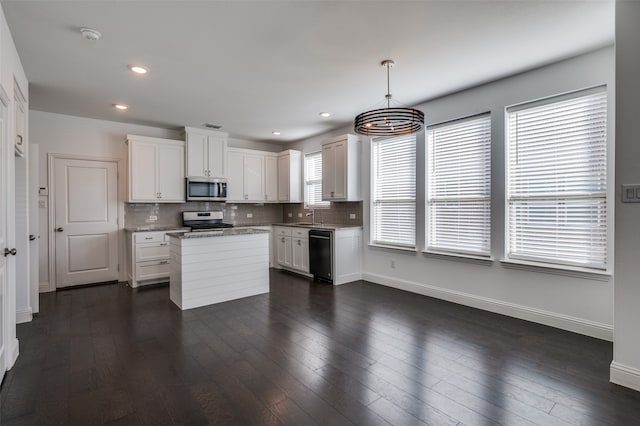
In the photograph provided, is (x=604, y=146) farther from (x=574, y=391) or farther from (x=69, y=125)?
(x=69, y=125)

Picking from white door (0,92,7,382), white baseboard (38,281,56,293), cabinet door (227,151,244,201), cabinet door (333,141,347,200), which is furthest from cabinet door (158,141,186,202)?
white door (0,92,7,382)

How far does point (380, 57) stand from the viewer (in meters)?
3.21

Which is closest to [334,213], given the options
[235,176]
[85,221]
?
[235,176]

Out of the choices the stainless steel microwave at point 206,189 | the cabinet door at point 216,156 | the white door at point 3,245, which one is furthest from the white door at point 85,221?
the white door at point 3,245

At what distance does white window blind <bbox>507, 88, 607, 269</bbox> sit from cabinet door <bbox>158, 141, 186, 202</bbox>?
5.13m

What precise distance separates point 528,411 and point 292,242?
468 centimetres

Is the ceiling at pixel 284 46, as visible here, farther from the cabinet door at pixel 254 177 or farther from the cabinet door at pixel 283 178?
the cabinet door at pixel 283 178

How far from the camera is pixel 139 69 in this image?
3.44 meters

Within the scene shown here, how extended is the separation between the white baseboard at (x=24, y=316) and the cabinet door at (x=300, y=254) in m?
3.75

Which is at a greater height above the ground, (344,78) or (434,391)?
(344,78)

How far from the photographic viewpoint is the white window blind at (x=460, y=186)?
4008 mm

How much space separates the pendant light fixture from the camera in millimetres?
3133

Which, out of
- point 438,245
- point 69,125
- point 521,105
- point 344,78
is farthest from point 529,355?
point 69,125

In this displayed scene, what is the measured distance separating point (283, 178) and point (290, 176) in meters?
0.24
